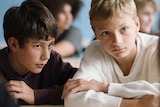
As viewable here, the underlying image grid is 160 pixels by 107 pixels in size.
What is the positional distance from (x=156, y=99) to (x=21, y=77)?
310mm

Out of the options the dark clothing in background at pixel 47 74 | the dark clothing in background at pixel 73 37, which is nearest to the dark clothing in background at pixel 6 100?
the dark clothing in background at pixel 47 74

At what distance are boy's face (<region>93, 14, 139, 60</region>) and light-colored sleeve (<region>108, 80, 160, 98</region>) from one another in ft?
0.28

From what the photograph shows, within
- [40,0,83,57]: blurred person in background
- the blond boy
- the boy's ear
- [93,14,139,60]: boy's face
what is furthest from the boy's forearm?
[40,0,83,57]: blurred person in background

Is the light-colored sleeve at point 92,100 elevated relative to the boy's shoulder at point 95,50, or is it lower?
lower

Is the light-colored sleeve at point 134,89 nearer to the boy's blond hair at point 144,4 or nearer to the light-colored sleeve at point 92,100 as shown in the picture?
the light-colored sleeve at point 92,100

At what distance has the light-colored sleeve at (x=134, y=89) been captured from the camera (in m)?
0.68

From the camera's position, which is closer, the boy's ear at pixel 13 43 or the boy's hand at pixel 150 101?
the boy's hand at pixel 150 101

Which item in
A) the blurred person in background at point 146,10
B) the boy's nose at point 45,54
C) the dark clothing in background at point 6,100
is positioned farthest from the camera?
the blurred person in background at point 146,10

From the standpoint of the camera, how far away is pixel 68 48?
1610 mm

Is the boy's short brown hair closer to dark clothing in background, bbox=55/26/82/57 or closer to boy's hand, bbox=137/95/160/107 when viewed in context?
boy's hand, bbox=137/95/160/107

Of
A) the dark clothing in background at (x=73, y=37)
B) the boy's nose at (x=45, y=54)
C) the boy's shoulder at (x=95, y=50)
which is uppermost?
the boy's nose at (x=45, y=54)

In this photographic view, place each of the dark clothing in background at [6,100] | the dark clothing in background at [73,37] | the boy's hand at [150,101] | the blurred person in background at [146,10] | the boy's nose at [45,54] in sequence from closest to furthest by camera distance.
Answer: the dark clothing in background at [6,100]
the boy's hand at [150,101]
the boy's nose at [45,54]
the blurred person in background at [146,10]
the dark clothing in background at [73,37]

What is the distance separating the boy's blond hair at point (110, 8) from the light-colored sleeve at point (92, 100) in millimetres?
159

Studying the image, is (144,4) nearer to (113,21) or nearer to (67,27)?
(67,27)
